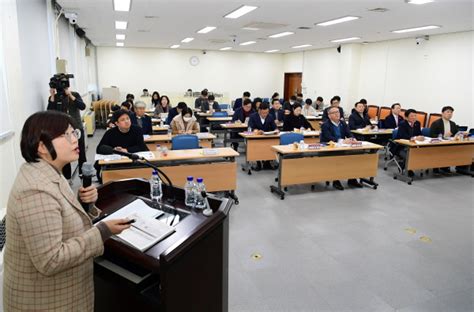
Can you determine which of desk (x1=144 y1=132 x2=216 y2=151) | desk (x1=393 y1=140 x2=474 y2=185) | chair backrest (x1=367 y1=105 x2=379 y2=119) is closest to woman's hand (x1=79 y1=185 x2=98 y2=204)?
desk (x1=144 y1=132 x2=216 y2=151)

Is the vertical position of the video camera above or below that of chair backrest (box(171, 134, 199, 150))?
above

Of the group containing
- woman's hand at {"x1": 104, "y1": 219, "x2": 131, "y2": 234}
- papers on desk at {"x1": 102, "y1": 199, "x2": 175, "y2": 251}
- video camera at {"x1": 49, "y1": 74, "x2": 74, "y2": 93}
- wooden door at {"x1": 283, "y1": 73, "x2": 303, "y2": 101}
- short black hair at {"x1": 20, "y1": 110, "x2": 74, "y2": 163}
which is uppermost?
wooden door at {"x1": 283, "y1": 73, "x2": 303, "y2": 101}

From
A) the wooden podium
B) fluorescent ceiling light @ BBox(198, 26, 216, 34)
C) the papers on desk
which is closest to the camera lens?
the wooden podium

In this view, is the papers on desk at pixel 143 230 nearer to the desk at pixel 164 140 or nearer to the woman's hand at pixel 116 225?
the woman's hand at pixel 116 225

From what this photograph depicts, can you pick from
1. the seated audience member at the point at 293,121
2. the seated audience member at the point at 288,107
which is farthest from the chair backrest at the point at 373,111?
the seated audience member at the point at 293,121

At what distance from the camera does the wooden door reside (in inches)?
642

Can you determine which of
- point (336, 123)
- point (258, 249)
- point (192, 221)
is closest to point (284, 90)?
point (336, 123)

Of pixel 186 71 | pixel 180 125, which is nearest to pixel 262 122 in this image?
pixel 180 125

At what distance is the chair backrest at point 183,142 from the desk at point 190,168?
1.12ft

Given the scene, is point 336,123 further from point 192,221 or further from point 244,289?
point 192,221

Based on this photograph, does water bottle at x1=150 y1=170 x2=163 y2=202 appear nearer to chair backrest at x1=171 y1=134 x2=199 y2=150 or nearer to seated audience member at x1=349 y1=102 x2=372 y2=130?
chair backrest at x1=171 y1=134 x2=199 y2=150

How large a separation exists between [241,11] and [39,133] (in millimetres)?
5714

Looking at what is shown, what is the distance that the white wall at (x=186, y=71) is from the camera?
46.9 ft

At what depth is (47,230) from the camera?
120 centimetres
